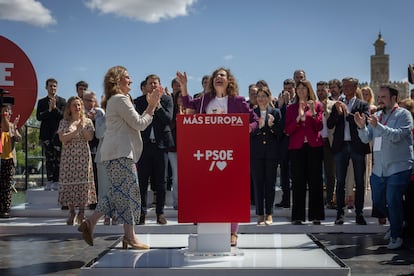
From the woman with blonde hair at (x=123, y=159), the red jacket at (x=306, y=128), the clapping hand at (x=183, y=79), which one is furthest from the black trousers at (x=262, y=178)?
the woman with blonde hair at (x=123, y=159)

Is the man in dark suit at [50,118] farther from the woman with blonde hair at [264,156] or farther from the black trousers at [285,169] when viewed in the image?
the black trousers at [285,169]

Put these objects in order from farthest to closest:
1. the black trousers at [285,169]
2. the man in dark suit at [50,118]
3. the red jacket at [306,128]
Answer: the man in dark suit at [50,118]
the black trousers at [285,169]
the red jacket at [306,128]

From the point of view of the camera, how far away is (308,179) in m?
7.13

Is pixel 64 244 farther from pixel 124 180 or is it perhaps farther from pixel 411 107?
pixel 411 107

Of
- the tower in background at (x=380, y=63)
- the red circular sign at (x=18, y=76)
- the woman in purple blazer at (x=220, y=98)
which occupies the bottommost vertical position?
the woman in purple blazer at (x=220, y=98)

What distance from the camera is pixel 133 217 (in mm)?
5055

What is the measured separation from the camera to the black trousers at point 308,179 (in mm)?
7031

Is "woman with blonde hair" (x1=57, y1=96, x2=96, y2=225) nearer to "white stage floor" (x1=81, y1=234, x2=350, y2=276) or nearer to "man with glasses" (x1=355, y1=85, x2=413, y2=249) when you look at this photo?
"white stage floor" (x1=81, y1=234, x2=350, y2=276)

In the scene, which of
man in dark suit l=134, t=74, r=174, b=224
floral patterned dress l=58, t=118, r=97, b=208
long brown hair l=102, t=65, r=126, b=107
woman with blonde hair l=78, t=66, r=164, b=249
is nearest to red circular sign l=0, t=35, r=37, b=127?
floral patterned dress l=58, t=118, r=97, b=208

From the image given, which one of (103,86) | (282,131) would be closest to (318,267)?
(103,86)

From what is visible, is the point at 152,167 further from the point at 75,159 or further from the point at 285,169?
the point at 285,169

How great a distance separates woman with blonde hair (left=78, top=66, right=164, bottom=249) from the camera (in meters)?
4.96

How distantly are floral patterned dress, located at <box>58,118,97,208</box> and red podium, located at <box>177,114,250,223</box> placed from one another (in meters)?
2.89

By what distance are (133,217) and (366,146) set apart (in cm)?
361
